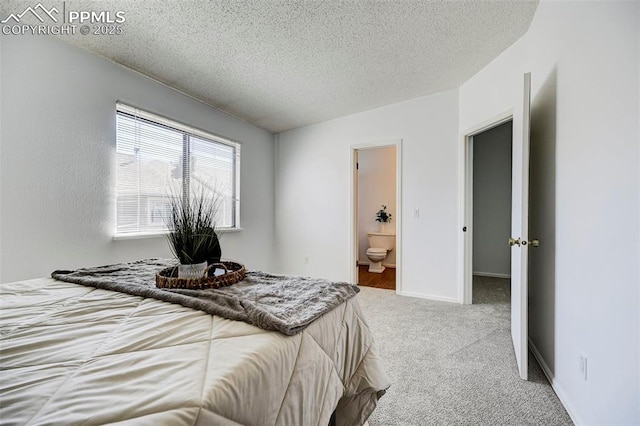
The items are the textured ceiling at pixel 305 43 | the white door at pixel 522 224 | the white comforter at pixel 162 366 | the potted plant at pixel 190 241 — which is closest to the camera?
the white comforter at pixel 162 366

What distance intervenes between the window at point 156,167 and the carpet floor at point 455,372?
2.03 metres

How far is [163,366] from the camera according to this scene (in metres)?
0.63

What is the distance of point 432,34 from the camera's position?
218cm

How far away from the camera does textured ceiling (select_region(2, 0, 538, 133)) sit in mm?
1873

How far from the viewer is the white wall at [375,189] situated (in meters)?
5.39

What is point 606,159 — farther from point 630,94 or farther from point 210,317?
point 210,317

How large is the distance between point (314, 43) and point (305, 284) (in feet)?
6.41

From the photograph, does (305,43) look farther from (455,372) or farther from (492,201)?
(492,201)

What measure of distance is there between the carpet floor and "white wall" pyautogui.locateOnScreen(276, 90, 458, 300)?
2.14 ft

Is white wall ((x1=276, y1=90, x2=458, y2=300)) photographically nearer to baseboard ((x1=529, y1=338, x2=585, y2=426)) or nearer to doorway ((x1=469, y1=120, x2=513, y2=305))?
baseboard ((x1=529, y1=338, x2=585, y2=426))

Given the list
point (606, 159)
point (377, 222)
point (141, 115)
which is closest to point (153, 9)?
point (141, 115)

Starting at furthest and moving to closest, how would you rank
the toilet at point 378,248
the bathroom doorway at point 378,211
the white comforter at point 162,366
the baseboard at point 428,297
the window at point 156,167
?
the bathroom doorway at point 378,211 < the toilet at point 378,248 < the baseboard at point 428,297 < the window at point 156,167 < the white comforter at point 162,366

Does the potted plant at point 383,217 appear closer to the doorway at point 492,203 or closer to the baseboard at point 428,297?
the doorway at point 492,203

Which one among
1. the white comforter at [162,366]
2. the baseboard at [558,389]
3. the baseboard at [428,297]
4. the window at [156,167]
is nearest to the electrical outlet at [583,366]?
the baseboard at [558,389]
